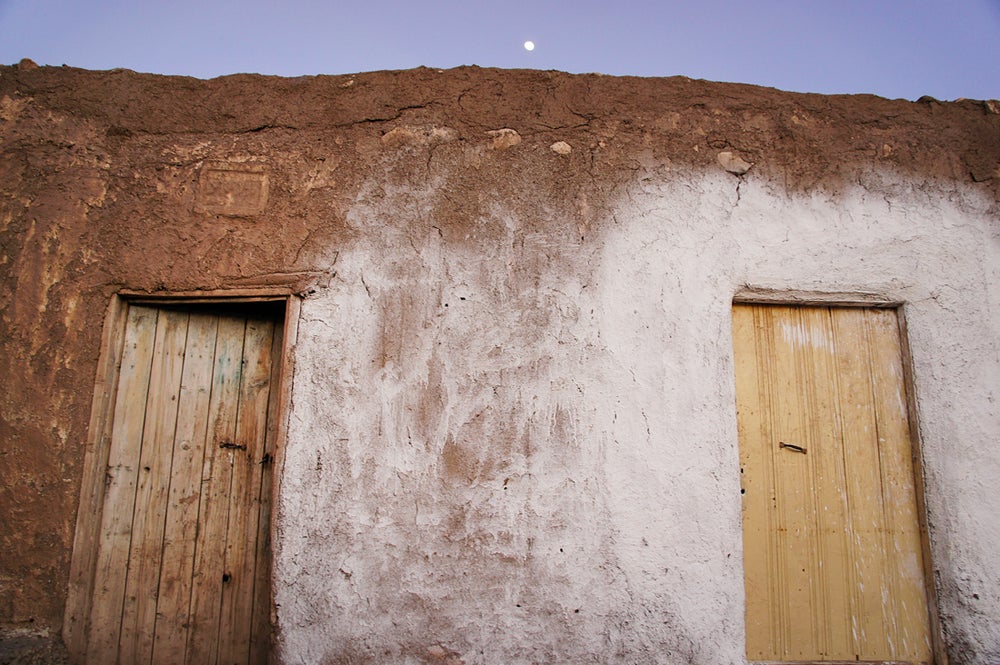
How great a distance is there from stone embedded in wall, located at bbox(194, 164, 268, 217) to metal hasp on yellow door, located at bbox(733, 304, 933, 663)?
2.40 metres

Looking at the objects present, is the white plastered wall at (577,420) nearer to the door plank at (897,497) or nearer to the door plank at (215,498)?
the door plank at (897,497)

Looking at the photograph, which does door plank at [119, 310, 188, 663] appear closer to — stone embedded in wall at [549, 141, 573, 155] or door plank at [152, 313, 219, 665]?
door plank at [152, 313, 219, 665]

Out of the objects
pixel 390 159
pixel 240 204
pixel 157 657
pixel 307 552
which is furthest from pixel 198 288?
pixel 157 657

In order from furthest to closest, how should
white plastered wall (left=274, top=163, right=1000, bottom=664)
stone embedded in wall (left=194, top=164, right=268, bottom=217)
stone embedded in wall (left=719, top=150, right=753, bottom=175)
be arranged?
stone embedded in wall (left=719, top=150, right=753, bottom=175) < stone embedded in wall (left=194, top=164, right=268, bottom=217) < white plastered wall (left=274, top=163, right=1000, bottom=664)

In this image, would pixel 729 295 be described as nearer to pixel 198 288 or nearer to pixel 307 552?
pixel 307 552

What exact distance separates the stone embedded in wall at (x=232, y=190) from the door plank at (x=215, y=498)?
1.78 ft

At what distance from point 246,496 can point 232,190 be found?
1.47m

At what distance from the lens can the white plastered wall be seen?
110 inches

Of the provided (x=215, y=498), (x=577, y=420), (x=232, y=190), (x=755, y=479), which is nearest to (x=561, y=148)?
(x=577, y=420)

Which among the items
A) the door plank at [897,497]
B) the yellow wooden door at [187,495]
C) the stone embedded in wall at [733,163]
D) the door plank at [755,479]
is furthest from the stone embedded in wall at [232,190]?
the door plank at [897,497]

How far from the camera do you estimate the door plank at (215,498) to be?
2961 mm

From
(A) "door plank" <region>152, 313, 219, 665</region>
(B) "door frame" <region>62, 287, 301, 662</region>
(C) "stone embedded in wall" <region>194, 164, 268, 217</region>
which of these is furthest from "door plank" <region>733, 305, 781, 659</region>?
(A) "door plank" <region>152, 313, 219, 665</region>

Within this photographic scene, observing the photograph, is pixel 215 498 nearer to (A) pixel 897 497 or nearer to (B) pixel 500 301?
(B) pixel 500 301

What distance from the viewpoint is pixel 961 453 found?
3.03 meters
